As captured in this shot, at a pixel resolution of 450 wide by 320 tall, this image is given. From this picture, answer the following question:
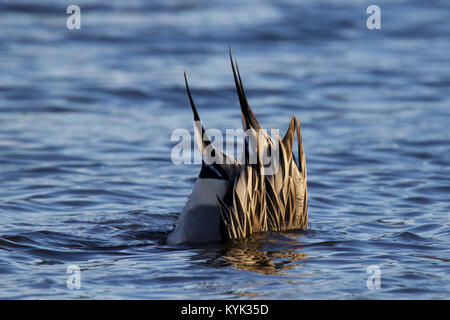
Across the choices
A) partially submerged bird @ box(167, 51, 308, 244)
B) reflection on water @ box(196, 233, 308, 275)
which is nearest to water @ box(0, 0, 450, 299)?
reflection on water @ box(196, 233, 308, 275)

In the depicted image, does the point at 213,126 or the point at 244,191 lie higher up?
the point at 213,126

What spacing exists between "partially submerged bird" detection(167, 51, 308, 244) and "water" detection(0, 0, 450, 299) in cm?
14

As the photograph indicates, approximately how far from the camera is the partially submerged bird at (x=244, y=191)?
541 cm

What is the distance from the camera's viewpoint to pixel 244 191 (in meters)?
5.40

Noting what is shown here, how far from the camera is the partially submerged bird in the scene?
5406 millimetres

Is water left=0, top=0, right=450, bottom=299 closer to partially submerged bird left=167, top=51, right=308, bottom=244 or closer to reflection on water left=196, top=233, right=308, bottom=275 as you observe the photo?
reflection on water left=196, top=233, right=308, bottom=275

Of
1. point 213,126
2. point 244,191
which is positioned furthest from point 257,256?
point 213,126

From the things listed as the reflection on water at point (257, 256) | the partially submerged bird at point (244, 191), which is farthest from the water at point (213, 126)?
the partially submerged bird at point (244, 191)

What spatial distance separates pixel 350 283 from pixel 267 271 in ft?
1.71

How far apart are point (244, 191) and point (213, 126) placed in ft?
15.2

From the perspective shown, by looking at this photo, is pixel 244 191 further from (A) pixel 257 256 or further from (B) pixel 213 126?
(B) pixel 213 126

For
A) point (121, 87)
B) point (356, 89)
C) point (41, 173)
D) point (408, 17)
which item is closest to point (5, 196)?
point (41, 173)

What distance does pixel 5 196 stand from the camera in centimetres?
732
